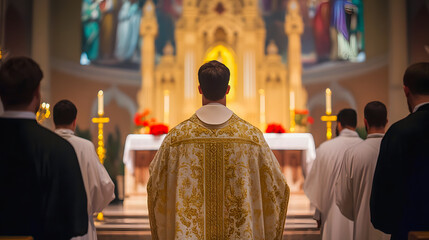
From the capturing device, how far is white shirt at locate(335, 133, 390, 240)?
11.8ft

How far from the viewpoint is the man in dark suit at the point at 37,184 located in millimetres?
2021

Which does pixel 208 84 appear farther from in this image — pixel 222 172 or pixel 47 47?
pixel 47 47

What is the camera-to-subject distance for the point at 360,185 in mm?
3656

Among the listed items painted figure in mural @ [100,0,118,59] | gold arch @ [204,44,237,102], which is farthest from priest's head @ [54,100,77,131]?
painted figure in mural @ [100,0,118,59]

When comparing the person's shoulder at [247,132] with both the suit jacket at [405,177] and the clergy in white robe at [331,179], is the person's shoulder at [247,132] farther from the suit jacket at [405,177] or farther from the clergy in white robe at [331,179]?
the clergy in white robe at [331,179]

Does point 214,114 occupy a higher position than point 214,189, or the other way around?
point 214,114

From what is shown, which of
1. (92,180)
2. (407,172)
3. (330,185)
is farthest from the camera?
(330,185)

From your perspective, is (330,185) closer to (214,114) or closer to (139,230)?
(214,114)

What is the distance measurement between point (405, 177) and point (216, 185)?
3.00 ft

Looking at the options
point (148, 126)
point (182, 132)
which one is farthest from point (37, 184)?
point (148, 126)

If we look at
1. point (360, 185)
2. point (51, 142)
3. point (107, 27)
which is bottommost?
point (360, 185)

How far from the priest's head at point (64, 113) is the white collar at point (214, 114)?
4.42 feet

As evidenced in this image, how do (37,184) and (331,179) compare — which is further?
(331,179)

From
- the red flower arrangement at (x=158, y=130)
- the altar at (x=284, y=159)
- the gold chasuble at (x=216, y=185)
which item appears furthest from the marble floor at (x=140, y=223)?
the gold chasuble at (x=216, y=185)
